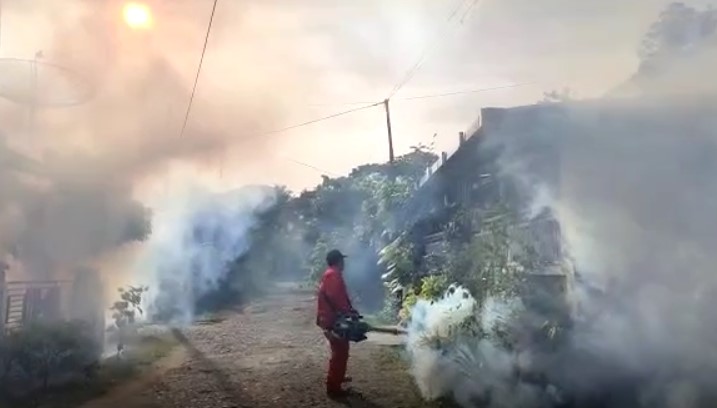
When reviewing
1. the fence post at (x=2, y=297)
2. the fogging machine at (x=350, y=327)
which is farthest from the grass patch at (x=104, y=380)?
the fogging machine at (x=350, y=327)

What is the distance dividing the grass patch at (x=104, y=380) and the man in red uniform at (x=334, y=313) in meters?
3.01

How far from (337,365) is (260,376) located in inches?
66.9

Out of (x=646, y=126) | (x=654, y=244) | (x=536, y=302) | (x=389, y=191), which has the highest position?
(x=389, y=191)

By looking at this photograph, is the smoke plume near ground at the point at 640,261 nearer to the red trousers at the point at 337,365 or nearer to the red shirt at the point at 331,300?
the red trousers at the point at 337,365

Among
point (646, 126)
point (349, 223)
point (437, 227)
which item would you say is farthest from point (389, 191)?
point (646, 126)

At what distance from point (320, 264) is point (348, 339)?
1752 cm

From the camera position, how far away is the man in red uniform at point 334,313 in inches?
286

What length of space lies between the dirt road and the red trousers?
0.61 feet

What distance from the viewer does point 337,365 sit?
7289mm

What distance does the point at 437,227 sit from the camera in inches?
564

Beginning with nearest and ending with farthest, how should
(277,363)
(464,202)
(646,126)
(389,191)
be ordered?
1. (646,126)
2. (277,363)
3. (464,202)
4. (389,191)

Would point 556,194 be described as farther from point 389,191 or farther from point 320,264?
point 320,264

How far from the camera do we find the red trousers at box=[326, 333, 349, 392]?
7.26m

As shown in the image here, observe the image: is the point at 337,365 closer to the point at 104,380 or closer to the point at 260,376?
the point at 260,376
